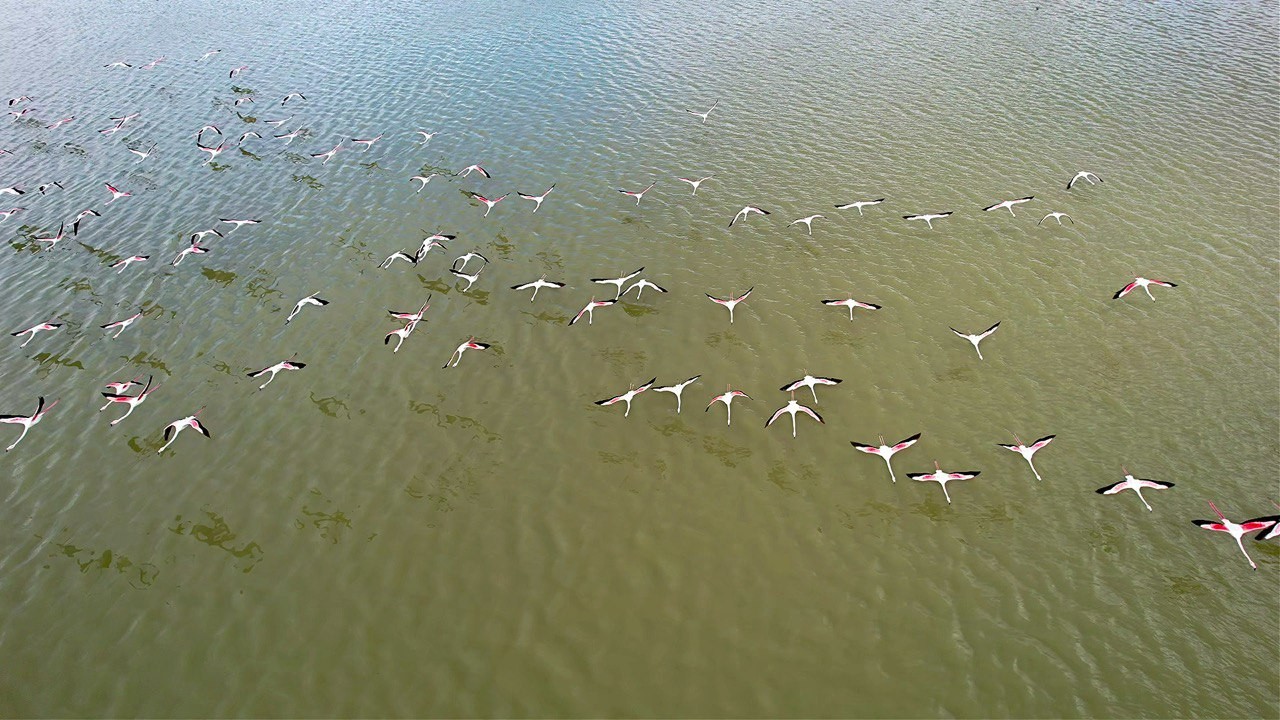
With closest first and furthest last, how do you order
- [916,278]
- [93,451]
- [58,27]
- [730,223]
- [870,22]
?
[93,451] → [916,278] → [730,223] → [870,22] → [58,27]

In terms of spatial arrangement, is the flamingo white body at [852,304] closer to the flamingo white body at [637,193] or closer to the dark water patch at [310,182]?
the flamingo white body at [637,193]

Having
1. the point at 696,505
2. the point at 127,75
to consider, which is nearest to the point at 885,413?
the point at 696,505

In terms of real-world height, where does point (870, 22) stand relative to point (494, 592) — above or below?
above

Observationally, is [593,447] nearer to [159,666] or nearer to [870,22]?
[159,666]

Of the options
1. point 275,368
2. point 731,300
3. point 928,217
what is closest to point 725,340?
point 731,300

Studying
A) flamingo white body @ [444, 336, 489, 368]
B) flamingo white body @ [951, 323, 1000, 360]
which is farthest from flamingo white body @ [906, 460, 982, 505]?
flamingo white body @ [444, 336, 489, 368]

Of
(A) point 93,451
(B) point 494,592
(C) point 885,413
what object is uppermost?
(C) point 885,413

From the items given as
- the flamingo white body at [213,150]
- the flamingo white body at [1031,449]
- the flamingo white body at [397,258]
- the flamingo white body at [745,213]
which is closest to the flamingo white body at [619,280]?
the flamingo white body at [745,213]
